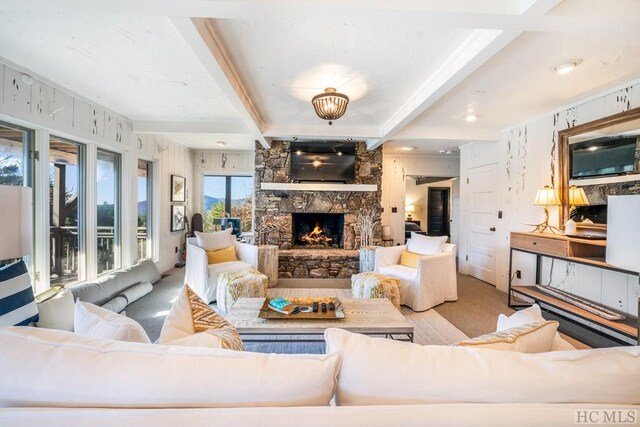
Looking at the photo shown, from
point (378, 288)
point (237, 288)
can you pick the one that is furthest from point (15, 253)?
point (378, 288)

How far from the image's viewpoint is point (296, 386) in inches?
27.8

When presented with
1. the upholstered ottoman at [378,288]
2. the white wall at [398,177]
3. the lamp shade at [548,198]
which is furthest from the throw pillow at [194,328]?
the white wall at [398,177]

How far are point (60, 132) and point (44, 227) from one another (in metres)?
1.01

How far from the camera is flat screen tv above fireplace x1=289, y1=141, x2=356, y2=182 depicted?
4.76 metres

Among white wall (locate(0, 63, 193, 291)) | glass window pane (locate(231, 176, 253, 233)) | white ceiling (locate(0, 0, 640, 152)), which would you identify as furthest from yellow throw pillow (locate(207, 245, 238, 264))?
glass window pane (locate(231, 176, 253, 233))

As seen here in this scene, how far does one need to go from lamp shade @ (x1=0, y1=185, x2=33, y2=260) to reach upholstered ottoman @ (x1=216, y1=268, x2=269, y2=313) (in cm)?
172

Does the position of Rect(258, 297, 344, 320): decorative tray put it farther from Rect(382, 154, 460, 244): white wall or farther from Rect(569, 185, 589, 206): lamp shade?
Rect(382, 154, 460, 244): white wall

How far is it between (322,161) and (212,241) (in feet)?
7.36

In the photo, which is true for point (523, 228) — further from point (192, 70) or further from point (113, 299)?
point (113, 299)

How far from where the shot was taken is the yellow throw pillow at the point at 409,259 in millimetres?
3528

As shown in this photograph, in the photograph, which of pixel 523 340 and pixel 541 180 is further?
pixel 541 180

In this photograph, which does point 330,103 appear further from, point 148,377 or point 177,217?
point 177,217

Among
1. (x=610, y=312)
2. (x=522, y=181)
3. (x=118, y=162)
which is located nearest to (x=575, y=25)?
(x=610, y=312)

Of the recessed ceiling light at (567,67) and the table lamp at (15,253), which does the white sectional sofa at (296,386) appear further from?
the recessed ceiling light at (567,67)
